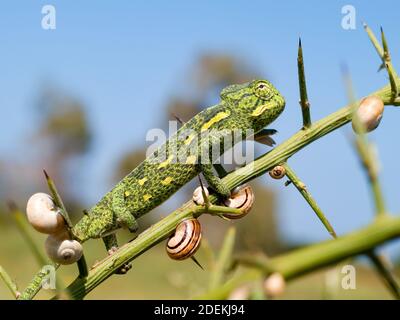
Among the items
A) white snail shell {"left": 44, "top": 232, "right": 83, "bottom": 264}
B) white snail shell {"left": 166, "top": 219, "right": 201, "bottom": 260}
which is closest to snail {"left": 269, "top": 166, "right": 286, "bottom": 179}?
white snail shell {"left": 166, "top": 219, "right": 201, "bottom": 260}

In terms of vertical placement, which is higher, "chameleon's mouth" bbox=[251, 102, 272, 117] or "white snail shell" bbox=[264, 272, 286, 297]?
"chameleon's mouth" bbox=[251, 102, 272, 117]

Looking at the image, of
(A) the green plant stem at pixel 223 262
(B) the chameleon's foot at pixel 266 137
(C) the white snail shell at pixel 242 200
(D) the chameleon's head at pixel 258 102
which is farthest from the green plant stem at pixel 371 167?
(D) the chameleon's head at pixel 258 102

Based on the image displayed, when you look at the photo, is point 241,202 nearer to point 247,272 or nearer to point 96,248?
point 247,272

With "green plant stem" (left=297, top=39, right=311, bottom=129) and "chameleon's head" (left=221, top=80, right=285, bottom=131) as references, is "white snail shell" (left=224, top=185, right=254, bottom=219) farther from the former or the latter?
"chameleon's head" (left=221, top=80, right=285, bottom=131)

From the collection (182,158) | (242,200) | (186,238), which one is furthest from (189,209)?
(182,158)

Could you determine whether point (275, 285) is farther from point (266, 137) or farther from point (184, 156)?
point (184, 156)
